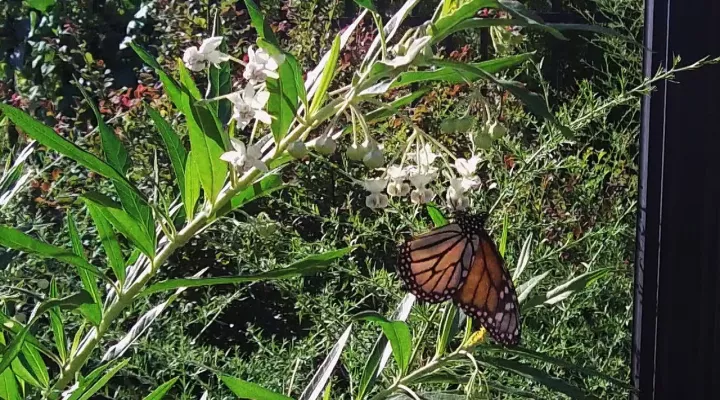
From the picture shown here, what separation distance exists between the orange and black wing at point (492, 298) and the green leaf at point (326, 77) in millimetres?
264

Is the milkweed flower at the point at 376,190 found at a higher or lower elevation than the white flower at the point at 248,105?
lower

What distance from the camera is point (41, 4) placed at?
2756 mm

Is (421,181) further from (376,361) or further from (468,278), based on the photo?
(376,361)

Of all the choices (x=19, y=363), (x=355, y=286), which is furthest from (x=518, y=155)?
(x=19, y=363)

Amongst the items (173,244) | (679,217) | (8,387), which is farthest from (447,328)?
(679,217)

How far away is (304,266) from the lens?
28.9 inches

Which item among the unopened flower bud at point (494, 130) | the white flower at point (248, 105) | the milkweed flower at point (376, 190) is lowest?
the milkweed flower at point (376, 190)

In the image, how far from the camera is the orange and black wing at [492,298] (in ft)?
2.73

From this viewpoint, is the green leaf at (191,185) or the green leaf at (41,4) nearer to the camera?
the green leaf at (191,185)

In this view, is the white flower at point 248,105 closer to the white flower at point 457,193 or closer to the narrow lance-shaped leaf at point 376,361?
the white flower at point 457,193

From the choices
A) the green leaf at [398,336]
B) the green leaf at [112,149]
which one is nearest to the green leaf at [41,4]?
the green leaf at [112,149]

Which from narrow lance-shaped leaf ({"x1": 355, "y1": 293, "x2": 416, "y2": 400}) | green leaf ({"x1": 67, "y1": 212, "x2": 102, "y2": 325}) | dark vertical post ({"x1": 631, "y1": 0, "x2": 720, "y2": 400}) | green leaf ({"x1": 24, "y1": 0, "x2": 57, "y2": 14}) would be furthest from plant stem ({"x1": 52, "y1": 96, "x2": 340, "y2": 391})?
green leaf ({"x1": 24, "y1": 0, "x2": 57, "y2": 14})

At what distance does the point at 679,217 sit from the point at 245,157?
2.93 feet

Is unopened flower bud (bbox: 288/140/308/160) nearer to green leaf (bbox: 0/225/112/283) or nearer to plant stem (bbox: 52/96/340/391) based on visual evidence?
plant stem (bbox: 52/96/340/391)
